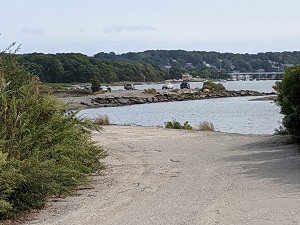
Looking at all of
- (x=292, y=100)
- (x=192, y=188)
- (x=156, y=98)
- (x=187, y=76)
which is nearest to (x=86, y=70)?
(x=156, y=98)

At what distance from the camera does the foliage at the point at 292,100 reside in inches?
677

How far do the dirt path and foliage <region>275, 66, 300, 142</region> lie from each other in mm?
635

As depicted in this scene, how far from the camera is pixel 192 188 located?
11727 millimetres

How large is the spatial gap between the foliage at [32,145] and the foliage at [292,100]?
619 centimetres

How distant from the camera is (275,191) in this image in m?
11.0

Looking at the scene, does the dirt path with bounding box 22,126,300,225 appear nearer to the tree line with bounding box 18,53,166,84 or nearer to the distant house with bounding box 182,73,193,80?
the tree line with bounding box 18,53,166,84

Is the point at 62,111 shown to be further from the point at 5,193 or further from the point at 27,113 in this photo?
the point at 5,193

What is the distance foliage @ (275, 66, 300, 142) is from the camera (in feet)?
Answer: 56.4

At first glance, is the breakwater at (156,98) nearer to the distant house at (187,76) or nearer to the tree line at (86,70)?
the tree line at (86,70)

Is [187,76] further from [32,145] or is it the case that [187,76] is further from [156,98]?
[32,145]

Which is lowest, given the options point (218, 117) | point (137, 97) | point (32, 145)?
point (137, 97)

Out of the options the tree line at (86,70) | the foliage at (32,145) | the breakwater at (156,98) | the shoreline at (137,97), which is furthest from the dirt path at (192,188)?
the tree line at (86,70)

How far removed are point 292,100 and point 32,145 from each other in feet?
28.6

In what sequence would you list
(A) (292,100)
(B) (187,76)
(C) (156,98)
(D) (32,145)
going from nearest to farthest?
1. (D) (32,145)
2. (A) (292,100)
3. (C) (156,98)
4. (B) (187,76)
